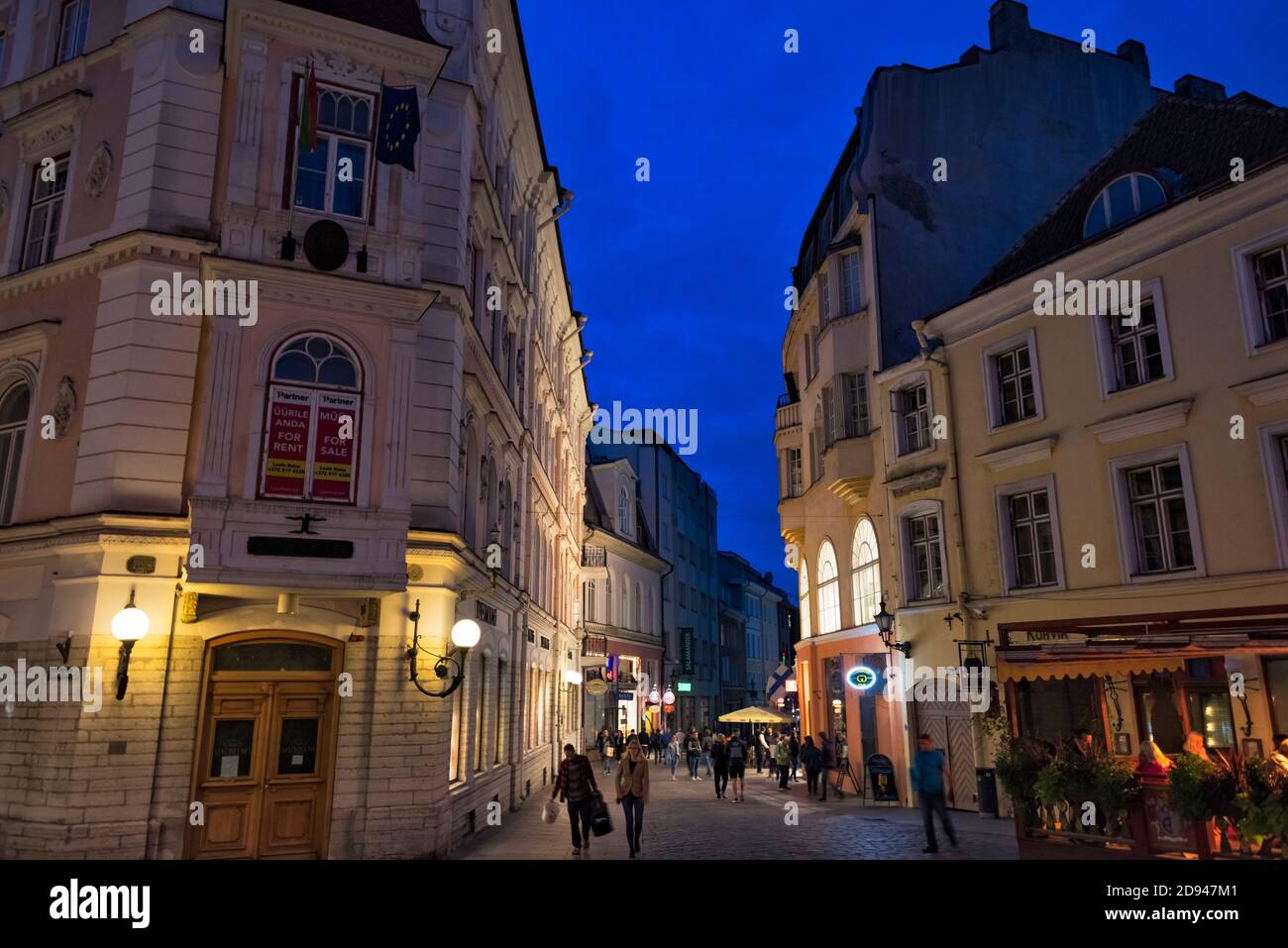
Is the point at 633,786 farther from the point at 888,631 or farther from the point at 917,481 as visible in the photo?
the point at 917,481

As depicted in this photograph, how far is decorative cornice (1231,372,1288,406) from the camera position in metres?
15.0

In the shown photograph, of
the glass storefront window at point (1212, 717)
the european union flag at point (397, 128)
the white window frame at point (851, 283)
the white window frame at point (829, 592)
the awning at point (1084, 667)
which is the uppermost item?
the white window frame at point (851, 283)

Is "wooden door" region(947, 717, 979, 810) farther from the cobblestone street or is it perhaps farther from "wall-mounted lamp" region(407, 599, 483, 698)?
"wall-mounted lamp" region(407, 599, 483, 698)

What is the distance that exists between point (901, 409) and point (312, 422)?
15.5 metres

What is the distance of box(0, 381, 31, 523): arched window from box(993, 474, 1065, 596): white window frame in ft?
61.7

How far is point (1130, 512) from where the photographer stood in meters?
17.6

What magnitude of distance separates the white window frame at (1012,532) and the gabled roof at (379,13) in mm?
14706

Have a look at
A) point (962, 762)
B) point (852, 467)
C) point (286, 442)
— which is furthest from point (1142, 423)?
point (286, 442)

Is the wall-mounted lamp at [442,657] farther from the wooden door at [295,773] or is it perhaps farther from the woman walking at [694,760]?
the woman walking at [694,760]

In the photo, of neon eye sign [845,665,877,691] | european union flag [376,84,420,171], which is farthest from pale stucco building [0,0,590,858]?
neon eye sign [845,665,877,691]

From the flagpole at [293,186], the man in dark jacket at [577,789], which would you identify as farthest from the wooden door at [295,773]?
the flagpole at [293,186]

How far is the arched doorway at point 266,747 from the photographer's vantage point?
474 inches
